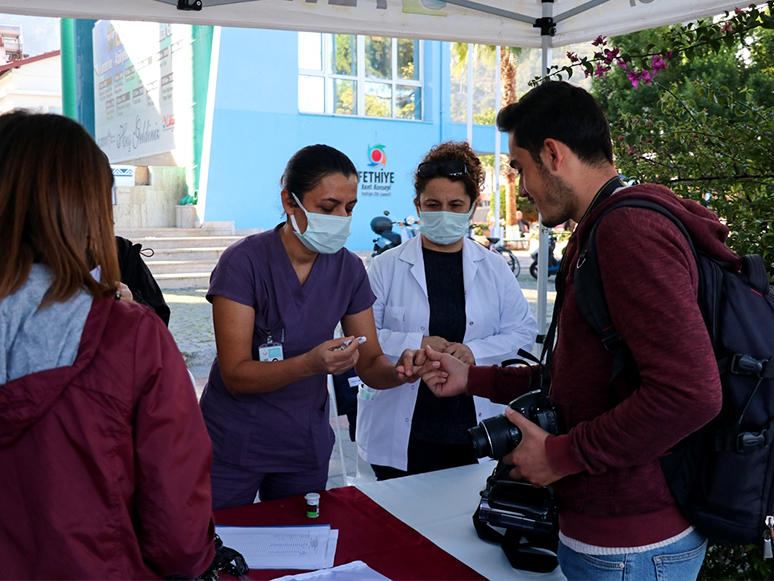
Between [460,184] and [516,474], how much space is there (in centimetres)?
161

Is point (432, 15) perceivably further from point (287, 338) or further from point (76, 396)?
point (76, 396)

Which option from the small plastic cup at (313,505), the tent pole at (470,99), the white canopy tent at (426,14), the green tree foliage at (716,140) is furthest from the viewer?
the tent pole at (470,99)

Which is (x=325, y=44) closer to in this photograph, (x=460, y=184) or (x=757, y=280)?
(x=460, y=184)

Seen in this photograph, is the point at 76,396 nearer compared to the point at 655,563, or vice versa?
the point at 76,396

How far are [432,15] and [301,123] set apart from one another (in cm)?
1265

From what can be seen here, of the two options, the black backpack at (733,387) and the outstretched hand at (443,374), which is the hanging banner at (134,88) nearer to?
the outstretched hand at (443,374)

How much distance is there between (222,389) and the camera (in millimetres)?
2203

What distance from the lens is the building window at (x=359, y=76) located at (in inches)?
627

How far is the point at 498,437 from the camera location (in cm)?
147

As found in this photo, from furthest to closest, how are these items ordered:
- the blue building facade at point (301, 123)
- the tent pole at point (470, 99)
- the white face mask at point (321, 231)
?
the tent pole at point (470, 99) → the blue building facade at point (301, 123) → the white face mask at point (321, 231)

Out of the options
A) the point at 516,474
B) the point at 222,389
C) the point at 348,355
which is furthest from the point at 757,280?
the point at 222,389

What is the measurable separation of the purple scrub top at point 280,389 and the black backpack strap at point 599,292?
1.11m

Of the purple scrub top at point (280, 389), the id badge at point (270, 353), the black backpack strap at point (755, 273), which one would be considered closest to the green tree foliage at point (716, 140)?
Result: the black backpack strap at point (755, 273)

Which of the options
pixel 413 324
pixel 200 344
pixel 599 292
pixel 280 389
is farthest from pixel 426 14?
pixel 200 344
